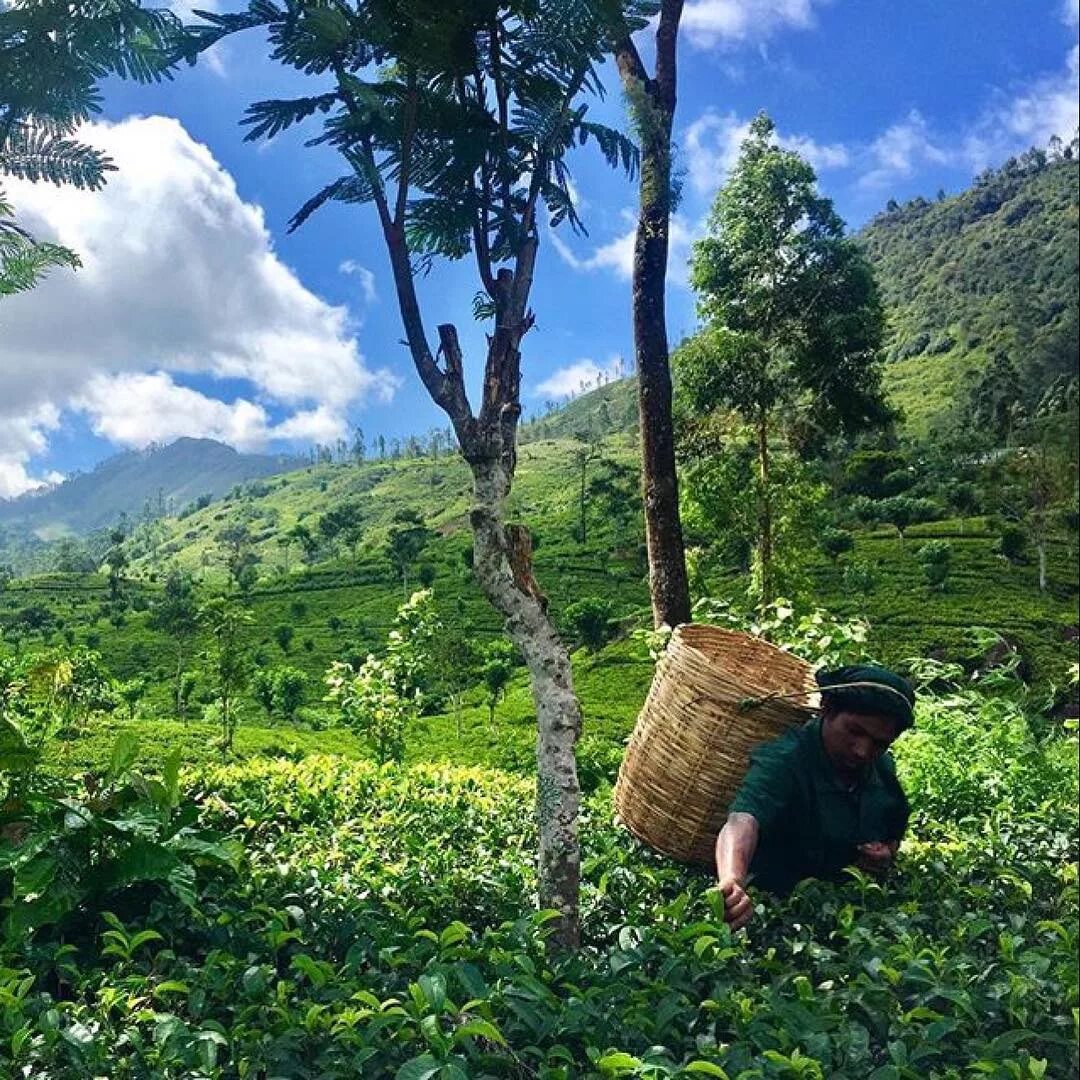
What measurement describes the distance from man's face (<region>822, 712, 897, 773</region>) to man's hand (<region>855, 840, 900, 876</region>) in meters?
0.21

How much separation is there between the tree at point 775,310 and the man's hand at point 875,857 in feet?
26.0

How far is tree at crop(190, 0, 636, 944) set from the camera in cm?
280

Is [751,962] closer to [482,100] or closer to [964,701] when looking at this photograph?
[482,100]

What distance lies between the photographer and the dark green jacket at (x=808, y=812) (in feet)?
8.95

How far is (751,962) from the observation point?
7.08 feet

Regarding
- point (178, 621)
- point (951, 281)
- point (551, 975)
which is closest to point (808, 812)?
point (551, 975)

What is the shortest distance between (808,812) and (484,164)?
240cm

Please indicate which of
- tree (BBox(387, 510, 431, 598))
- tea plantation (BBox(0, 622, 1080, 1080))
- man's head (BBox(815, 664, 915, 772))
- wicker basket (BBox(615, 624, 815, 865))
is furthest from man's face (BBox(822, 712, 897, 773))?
tree (BBox(387, 510, 431, 598))

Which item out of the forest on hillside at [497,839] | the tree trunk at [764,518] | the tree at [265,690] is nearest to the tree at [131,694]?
the tree at [265,690]

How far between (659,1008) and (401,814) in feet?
8.02

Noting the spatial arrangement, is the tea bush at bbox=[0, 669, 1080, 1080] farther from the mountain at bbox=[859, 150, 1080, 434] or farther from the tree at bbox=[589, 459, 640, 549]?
the mountain at bbox=[859, 150, 1080, 434]

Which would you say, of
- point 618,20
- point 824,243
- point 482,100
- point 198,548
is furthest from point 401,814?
point 198,548

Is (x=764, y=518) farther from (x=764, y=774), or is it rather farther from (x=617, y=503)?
(x=617, y=503)

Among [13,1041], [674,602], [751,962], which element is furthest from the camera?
[674,602]
